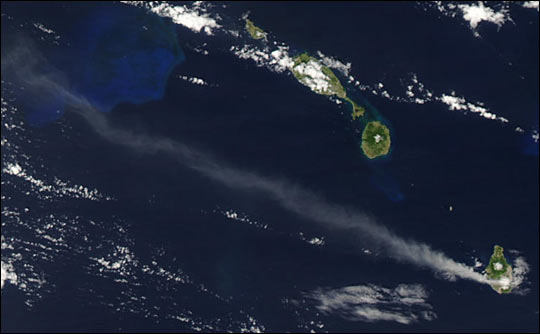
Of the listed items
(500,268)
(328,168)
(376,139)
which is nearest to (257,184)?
(328,168)

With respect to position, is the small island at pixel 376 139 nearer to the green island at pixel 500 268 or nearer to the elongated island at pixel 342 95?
the elongated island at pixel 342 95

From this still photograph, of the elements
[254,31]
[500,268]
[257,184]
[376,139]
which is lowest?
[500,268]

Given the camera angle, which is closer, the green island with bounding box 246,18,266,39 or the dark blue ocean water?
the dark blue ocean water

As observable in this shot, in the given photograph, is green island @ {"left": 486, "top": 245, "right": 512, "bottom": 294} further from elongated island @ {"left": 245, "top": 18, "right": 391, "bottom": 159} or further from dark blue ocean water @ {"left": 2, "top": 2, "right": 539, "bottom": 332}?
elongated island @ {"left": 245, "top": 18, "right": 391, "bottom": 159}

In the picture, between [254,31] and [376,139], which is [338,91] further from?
[254,31]

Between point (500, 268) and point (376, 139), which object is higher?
point (376, 139)

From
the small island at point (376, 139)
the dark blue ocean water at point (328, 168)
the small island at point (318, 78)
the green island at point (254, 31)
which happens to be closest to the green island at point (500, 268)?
the dark blue ocean water at point (328, 168)

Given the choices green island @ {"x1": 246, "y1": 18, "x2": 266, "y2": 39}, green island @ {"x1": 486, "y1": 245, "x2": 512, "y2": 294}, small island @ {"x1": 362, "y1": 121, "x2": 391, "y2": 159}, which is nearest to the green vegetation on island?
small island @ {"x1": 362, "y1": 121, "x2": 391, "y2": 159}
